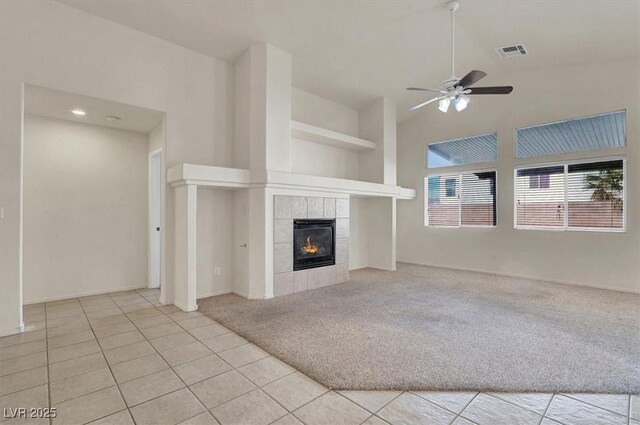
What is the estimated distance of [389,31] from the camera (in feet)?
15.1

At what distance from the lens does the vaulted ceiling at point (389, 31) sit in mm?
3865

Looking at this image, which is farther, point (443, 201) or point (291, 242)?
point (443, 201)

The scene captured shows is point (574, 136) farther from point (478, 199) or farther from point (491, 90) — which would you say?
point (491, 90)

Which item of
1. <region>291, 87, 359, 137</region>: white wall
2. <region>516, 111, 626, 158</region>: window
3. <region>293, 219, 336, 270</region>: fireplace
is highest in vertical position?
<region>291, 87, 359, 137</region>: white wall

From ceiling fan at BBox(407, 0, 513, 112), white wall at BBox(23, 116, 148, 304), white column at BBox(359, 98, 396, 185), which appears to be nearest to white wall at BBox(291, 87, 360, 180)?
white column at BBox(359, 98, 396, 185)

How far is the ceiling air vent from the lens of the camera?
4965mm

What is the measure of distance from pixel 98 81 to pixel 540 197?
756 cm

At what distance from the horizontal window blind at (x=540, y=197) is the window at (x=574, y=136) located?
37 cm

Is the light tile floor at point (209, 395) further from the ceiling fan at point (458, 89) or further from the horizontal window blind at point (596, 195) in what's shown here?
the horizontal window blind at point (596, 195)

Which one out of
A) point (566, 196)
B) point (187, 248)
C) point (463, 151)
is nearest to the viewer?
point (187, 248)

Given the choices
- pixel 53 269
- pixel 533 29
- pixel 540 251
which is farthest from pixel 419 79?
pixel 53 269

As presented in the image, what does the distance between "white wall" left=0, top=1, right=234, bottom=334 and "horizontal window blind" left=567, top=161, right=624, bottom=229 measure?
6.20 metres

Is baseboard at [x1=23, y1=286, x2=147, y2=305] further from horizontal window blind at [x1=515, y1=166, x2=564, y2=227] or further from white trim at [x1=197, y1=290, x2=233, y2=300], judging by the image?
horizontal window blind at [x1=515, y1=166, x2=564, y2=227]

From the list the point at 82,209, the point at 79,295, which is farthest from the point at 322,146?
the point at 79,295
